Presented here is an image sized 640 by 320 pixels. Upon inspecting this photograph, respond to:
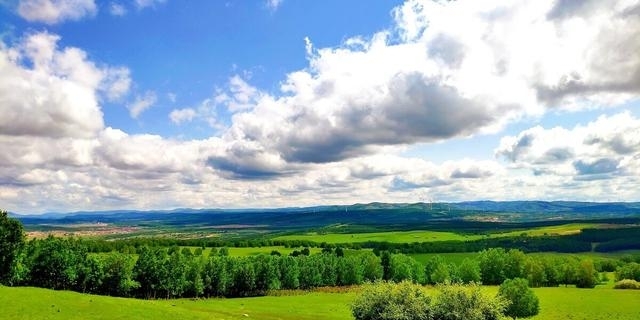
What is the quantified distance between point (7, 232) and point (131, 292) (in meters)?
38.8

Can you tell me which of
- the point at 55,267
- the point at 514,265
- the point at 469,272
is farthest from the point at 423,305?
the point at 514,265

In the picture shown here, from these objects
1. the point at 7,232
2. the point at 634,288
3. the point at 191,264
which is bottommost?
the point at 634,288

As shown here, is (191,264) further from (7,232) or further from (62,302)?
(62,302)

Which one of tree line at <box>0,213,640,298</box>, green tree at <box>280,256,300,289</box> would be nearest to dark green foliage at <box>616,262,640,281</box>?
tree line at <box>0,213,640,298</box>

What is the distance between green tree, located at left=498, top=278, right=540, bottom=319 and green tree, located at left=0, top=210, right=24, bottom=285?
97.5 meters

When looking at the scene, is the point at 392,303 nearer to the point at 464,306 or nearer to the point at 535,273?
the point at 464,306

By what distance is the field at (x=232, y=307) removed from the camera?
60.2m

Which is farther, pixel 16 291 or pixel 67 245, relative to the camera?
pixel 67 245

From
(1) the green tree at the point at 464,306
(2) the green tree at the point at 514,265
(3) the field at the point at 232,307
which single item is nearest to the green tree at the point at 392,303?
(1) the green tree at the point at 464,306

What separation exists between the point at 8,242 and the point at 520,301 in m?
104

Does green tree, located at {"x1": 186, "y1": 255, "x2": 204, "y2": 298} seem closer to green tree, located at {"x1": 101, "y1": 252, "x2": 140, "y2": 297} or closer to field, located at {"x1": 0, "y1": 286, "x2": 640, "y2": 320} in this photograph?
green tree, located at {"x1": 101, "y1": 252, "x2": 140, "y2": 297}

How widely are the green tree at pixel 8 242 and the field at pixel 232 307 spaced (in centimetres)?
2991

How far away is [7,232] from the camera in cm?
9619

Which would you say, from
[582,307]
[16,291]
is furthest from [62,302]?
[582,307]
